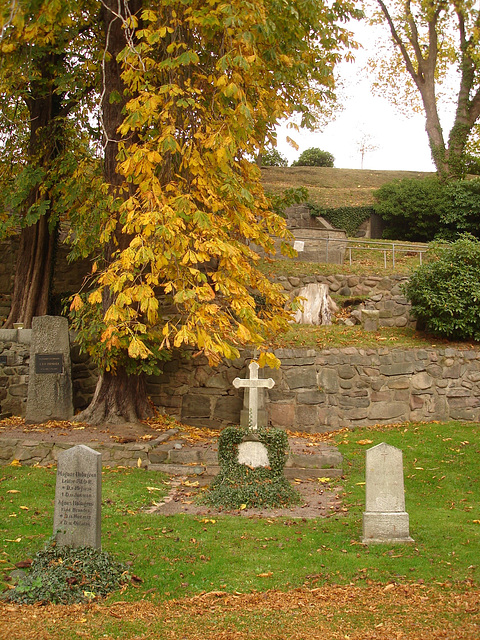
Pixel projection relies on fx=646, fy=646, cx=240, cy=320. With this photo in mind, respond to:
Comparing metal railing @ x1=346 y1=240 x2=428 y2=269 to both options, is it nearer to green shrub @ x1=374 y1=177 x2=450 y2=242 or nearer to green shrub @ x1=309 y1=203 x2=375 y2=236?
green shrub @ x1=374 y1=177 x2=450 y2=242

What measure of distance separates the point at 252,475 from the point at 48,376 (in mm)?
4905

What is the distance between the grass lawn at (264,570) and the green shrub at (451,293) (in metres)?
5.07

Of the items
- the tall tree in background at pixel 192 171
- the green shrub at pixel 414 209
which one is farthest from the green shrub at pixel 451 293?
the green shrub at pixel 414 209

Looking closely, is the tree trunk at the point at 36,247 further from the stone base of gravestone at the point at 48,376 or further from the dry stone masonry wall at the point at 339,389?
the dry stone masonry wall at the point at 339,389

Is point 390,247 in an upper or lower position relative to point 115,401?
upper

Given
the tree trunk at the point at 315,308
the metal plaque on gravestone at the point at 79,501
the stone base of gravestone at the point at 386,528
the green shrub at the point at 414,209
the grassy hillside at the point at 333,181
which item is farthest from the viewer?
the grassy hillside at the point at 333,181

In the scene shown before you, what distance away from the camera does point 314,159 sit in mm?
40094

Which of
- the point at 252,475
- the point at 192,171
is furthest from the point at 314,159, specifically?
the point at 252,475

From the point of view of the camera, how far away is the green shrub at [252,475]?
802cm

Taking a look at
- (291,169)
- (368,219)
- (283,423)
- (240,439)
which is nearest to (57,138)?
(283,423)

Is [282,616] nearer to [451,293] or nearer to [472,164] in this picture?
[451,293]

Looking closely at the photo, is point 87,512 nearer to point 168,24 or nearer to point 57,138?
point 168,24

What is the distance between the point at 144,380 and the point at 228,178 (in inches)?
174

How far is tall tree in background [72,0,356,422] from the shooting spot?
844 cm
